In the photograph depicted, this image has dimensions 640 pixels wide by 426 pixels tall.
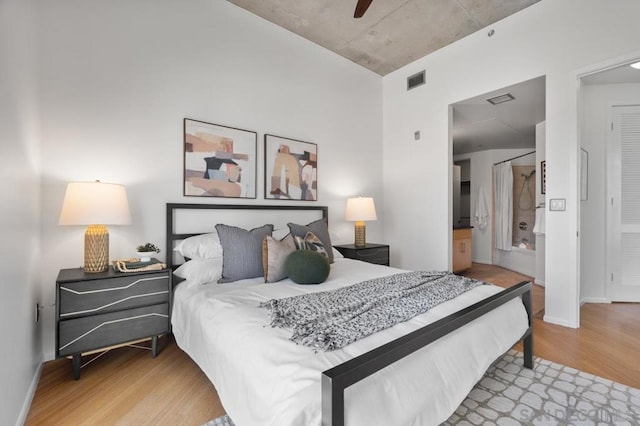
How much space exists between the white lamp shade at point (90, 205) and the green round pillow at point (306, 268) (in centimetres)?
123

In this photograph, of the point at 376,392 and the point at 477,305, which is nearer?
the point at 376,392

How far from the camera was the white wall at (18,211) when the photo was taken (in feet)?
4.34

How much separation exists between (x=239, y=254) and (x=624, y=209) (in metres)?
4.39

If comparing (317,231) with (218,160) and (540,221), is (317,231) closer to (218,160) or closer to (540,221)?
(218,160)

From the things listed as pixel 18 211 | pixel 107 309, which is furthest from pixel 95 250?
pixel 18 211

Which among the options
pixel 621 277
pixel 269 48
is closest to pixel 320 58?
pixel 269 48

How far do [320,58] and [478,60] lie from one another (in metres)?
1.89

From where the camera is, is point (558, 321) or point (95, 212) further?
point (558, 321)

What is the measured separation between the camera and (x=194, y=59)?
108 inches

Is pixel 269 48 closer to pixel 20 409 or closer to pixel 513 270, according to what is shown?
pixel 20 409

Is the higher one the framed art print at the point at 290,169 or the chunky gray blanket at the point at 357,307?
the framed art print at the point at 290,169

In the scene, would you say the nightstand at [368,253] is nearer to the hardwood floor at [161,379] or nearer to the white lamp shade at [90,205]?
the hardwood floor at [161,379]

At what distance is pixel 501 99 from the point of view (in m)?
3.69

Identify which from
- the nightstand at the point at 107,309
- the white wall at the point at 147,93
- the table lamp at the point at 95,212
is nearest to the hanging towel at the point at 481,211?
the white wall at the point at 147,93
